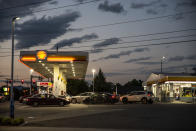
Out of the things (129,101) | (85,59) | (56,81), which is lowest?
(129,101)

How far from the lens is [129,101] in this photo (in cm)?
3575

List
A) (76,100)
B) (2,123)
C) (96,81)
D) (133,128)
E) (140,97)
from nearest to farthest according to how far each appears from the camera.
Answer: (133,128), (2,123), (140,97), (76,100), (96,81)

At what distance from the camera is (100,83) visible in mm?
133000

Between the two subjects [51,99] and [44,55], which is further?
[44,55]

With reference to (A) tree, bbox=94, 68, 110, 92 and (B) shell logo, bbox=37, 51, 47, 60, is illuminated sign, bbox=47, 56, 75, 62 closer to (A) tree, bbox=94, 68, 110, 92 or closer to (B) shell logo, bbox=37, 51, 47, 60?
(B) shell logo, bbox=37, 51, 47, 60

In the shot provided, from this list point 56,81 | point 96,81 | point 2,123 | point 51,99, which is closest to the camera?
point 2,123

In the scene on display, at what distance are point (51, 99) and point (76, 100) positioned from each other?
7.17m

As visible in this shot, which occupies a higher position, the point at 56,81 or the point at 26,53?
the point at 26,53

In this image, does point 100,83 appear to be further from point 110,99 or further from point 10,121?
point 10,121

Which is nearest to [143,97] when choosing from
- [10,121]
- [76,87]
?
[10,121]

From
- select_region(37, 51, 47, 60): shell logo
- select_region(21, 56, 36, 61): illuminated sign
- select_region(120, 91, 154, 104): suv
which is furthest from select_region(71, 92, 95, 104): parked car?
select_region(21, 56, 36, 61): illuminated sign

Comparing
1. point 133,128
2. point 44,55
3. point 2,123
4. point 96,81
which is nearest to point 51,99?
point 44,55

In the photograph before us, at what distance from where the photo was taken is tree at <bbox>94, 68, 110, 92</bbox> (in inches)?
4972

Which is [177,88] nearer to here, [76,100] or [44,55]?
[76,100]
